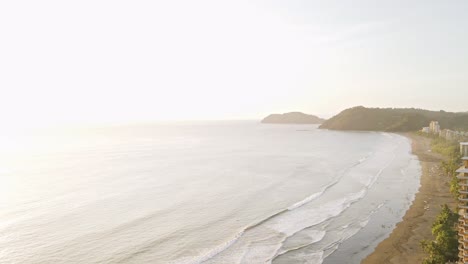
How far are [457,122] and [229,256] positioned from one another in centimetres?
18175

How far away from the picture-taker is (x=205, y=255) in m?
21.0

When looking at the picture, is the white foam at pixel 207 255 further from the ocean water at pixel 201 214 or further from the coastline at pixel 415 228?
the coastline at pixel 415 228

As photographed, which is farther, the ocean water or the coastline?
the ocean water

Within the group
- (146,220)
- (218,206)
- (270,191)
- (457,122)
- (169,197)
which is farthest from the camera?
(457,122)

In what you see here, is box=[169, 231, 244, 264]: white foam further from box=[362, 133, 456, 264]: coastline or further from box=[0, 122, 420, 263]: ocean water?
box=[362, 133, 456, 264]: coastline

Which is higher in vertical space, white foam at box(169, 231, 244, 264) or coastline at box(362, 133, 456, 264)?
coastline at box(362, 133, 456, 264)

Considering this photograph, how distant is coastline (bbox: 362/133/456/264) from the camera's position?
66.3ft

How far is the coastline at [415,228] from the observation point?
20.2 metres

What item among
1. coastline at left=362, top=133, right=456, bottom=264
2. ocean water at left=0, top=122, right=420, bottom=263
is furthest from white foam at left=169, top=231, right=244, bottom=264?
coastline at left=362, top=133, right=456, bottom=264

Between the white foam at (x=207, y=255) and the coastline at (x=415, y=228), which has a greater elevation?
the coastline at (x=415, y=228)

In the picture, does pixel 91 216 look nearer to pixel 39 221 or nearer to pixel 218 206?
pixel 39 221

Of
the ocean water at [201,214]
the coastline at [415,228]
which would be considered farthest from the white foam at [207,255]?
the coastline at [415,228]

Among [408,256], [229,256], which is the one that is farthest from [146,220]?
[408,256]

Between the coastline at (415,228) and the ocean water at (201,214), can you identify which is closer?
the coastline at (415,228)
